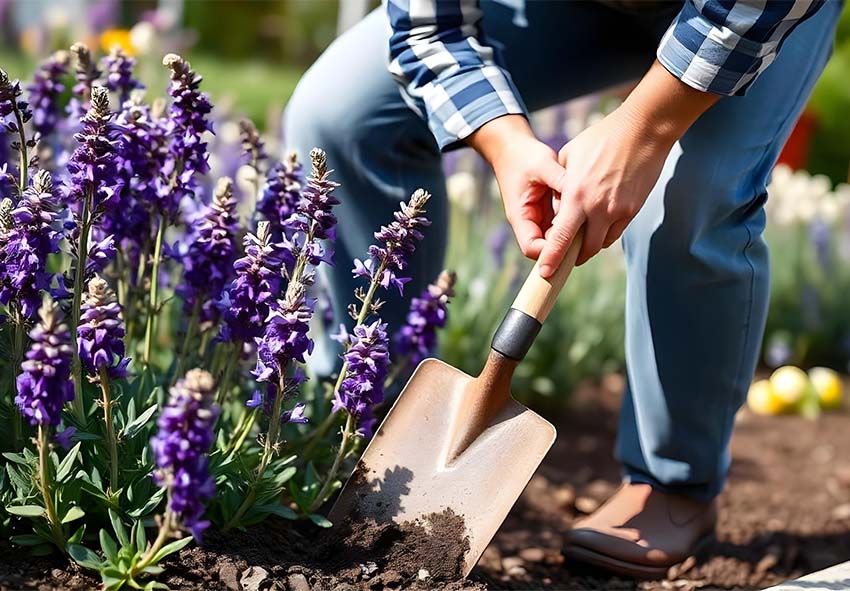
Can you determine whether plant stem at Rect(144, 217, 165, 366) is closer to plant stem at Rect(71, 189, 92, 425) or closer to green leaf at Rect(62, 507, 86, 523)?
plant stem at Rect(71, 189, 92, 425)

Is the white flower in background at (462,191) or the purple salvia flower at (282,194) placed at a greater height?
the purple salvia flower at (282,194)


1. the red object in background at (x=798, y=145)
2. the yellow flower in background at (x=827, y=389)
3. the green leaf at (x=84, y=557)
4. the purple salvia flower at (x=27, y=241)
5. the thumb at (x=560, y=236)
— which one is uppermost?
the purple salvia flower at (x=27, y=241)

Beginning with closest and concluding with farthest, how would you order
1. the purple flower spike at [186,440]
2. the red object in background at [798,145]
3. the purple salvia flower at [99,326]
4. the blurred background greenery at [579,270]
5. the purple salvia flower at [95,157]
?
the purple flower spike at [186,440] < the purple salvia flower at [99,326] < the purple salvia flower at [95,157] < the blurred background greenery at [579,270] < the red object in background at [798,145]

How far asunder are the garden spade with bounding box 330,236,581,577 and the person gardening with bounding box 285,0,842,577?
140mm

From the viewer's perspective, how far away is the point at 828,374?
11.6ft

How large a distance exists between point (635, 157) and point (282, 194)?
62 cm

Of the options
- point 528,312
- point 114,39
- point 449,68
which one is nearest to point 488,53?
point 449,68

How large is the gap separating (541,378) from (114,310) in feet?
6.56

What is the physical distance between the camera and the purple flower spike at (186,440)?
1.24 metres

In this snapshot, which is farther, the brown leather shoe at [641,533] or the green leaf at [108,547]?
the brown leather shoe at [641,533]

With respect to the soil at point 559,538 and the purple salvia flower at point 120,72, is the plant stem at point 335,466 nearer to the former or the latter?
the soil at point 559,538

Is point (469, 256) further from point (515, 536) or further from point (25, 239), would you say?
point (25, 239)

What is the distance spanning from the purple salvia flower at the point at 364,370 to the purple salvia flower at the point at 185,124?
39 cm

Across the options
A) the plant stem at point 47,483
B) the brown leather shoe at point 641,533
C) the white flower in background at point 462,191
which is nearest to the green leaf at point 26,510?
the plant stem at point 47,483
